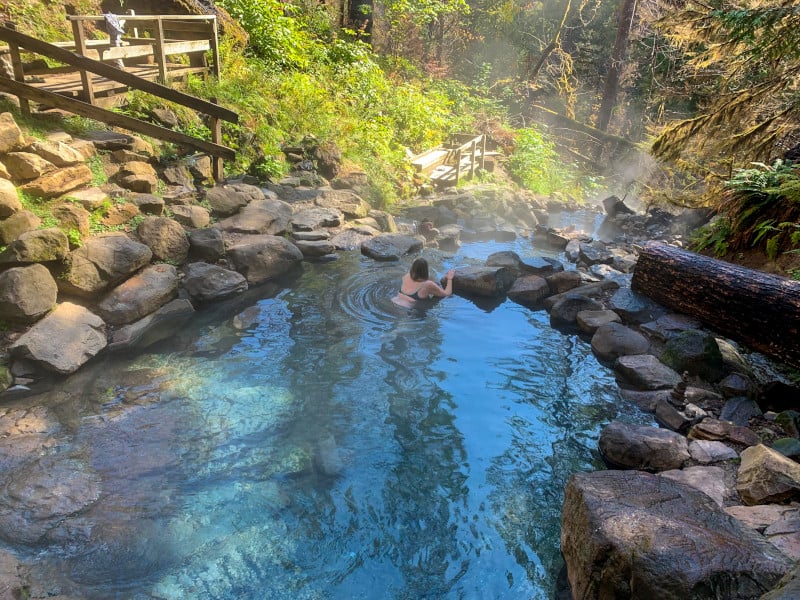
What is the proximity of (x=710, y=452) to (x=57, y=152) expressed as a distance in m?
8.77

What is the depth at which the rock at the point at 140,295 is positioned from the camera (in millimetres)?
6191

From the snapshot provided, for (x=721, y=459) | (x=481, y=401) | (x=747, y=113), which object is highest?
(x=747, y=113)

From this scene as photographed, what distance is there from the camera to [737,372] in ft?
19.7

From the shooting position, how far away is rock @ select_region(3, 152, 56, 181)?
6195 mm

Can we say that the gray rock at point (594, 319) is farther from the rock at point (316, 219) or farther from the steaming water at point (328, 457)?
the rock at point (316, 219)

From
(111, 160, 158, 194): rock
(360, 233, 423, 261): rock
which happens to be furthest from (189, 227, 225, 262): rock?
(360, 233, 423, 261): rock

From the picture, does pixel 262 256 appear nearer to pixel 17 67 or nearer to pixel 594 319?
pixel 17 67

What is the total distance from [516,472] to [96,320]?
17.2ft

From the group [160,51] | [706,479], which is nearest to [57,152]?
[160,51]

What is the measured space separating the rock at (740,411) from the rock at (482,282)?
3980mm

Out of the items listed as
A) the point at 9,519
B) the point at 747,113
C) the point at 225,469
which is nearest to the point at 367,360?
the point at 225,469

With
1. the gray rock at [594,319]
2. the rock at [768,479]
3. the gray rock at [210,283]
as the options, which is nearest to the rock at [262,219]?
the gray rock at [210,283]

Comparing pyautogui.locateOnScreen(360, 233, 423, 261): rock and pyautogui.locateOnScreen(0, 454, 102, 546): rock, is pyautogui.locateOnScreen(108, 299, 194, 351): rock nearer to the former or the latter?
pyautogui.locateOnScreen(0, 454, 102, 546): rock

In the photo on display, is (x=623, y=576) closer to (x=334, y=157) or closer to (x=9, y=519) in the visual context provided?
(x=9, y=519)
